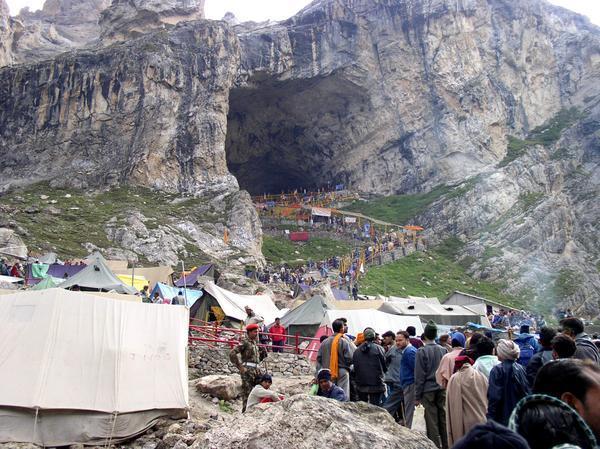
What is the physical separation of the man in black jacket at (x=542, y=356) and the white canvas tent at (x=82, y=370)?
5.71 metres

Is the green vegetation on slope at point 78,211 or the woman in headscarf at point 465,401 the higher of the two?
the green vegetation on slope at point 78,211

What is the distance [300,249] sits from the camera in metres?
46.9

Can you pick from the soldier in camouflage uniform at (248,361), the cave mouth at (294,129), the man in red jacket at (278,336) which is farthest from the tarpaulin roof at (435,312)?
the cave mouth at (294,129)

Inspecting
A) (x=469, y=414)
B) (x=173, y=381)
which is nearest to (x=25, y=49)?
(x=173, y=381)

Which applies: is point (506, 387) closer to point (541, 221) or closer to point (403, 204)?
point (541, 221)

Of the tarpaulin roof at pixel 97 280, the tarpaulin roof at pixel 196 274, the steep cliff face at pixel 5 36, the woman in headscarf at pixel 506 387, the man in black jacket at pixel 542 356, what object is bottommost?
the woman in headscarf at pixel 506 387

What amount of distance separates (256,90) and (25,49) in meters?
38.2

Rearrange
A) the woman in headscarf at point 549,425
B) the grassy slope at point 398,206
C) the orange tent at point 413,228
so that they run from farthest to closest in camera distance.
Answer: the grassy slope at point 398,206 < the orange tent at point 413,228 < the woman in headscarf at point 549,425

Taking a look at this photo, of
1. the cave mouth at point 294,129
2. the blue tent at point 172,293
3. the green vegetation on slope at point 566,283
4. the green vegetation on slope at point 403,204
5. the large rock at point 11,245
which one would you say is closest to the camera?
the blue tent at point 172,293

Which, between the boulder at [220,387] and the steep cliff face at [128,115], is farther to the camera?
the steep cliff face at [128,115]

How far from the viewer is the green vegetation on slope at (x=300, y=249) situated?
44281mm

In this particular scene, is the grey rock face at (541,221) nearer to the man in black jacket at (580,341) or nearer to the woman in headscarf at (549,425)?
the man in black jacket at (580,341)

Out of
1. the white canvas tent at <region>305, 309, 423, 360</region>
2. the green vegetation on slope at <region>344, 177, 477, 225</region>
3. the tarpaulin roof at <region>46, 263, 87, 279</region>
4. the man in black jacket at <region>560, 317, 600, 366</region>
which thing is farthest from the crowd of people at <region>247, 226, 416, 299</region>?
the man in black jacket at <region>560, 317, 600, 366</region>

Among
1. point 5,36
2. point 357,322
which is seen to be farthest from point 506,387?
point 5,36
